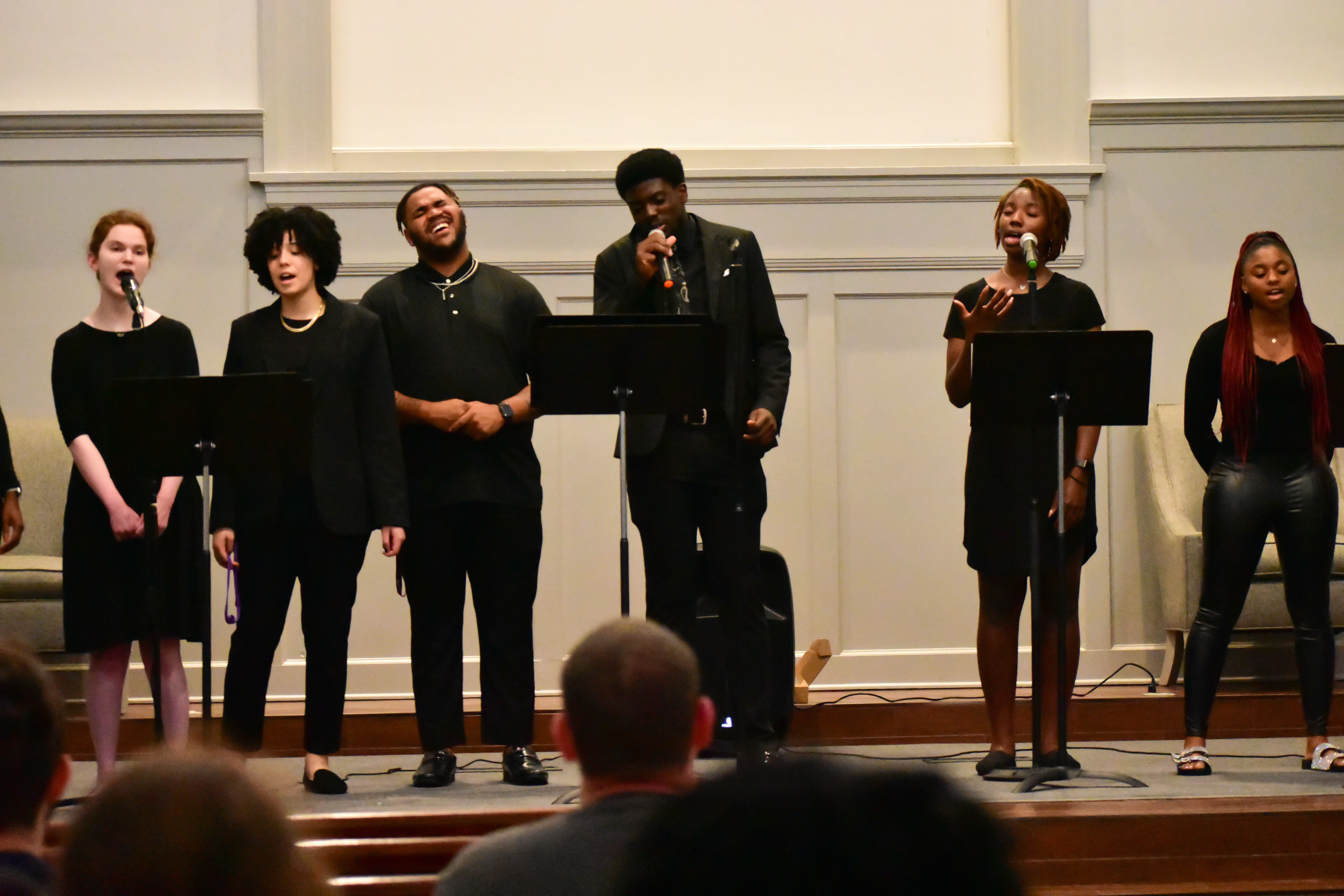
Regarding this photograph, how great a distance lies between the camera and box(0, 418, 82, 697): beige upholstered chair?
4742 millimetres

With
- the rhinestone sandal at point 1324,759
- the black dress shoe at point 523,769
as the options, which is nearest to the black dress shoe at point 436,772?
the black dress shoe at point 523,769

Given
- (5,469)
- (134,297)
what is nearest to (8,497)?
(5,469)

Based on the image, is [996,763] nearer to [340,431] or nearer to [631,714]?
[340,431]

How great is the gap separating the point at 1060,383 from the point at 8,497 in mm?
2804

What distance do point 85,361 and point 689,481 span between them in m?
1.63

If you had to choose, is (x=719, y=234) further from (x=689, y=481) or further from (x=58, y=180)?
(x=58, y=180)

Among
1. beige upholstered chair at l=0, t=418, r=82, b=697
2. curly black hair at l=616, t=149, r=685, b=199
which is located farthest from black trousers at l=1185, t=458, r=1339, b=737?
beige upholstered chair at l=0, t=418, r=82, b=697

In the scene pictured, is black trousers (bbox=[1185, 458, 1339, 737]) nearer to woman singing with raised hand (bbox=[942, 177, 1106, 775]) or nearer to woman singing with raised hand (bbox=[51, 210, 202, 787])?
woman singing with raised hand (bbox=[942, 177, 1106, 775])

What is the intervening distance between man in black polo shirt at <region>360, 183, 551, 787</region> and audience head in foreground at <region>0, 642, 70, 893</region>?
259 cm

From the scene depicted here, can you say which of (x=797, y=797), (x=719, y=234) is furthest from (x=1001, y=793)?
(x=797, y=797)

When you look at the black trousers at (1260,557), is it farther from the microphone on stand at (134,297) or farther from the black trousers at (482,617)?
the microphone on stand at (134,297)

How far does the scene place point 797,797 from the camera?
0.68 meters

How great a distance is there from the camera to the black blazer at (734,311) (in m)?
3.94

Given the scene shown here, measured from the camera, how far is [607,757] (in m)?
1.49
